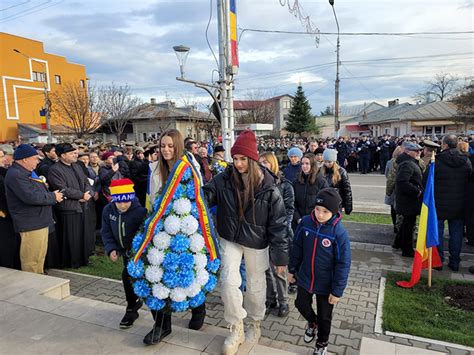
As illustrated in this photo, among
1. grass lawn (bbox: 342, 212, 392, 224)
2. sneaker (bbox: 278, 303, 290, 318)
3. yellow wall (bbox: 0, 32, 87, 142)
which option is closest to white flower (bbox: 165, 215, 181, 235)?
sneaker (bbox: 278, 303, 290, 318)

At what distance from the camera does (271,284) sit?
4.11 metres

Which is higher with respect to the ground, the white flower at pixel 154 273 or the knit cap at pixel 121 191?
the knit cap at pixel 121 191

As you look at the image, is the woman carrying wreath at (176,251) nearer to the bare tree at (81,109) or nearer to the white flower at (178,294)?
the white flower at (178,294)

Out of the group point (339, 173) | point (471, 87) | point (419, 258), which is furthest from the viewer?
point (471, 87)

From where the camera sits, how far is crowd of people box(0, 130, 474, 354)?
3.00 m

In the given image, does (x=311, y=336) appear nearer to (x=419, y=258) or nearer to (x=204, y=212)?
(x=204, y=212)

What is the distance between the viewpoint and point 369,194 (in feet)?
40.2

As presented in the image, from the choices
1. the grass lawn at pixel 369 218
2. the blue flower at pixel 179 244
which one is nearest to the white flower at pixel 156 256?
the blue flower at pixel 179 244

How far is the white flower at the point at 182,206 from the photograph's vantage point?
114 inches

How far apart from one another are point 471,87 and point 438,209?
27.5m

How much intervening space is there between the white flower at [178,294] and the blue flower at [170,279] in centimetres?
4

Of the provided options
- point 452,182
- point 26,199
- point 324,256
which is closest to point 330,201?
point 324,256

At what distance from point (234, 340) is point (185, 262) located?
2.71 feet

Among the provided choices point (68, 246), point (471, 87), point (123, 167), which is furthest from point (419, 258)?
point (471, 87)
